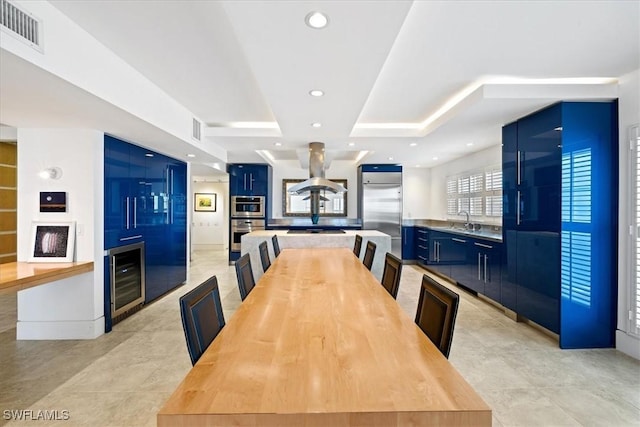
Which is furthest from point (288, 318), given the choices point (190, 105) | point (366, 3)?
point (190, 105)

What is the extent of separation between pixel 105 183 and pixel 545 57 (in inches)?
167

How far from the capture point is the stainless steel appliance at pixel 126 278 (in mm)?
3467

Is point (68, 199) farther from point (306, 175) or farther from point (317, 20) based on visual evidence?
point (306, 175)

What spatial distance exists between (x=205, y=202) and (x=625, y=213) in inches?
368

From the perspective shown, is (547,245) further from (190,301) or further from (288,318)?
(190,301)

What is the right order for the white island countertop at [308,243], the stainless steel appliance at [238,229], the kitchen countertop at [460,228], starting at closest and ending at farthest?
1. the kitchen countertop at [460,228]
2. the white island countertop at [308,243]
3. the stainless steel appliance at [238,229]

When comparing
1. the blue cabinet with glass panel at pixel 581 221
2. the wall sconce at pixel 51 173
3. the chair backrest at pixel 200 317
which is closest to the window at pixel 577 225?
the blue cabinet with glass panel at pixel 581 221

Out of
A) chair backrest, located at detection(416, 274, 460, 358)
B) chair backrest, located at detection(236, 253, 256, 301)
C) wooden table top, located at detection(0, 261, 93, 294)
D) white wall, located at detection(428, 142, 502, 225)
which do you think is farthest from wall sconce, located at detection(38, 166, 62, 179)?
white wall, located at detection(428, 142, 502, 225)

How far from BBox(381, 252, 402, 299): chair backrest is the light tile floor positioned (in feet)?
3.05

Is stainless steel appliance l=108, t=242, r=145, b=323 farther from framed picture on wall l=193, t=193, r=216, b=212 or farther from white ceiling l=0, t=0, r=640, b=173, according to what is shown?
framed picture on wall l=193, t=193, r=216, b=212

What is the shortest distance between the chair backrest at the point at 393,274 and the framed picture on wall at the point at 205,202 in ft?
26.8

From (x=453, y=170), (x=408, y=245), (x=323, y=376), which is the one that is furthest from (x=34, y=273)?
(x=453, y=170)

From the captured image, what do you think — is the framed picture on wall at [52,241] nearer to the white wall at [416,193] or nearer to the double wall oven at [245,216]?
the double wall oven at [245,216]

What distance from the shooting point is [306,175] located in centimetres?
787
